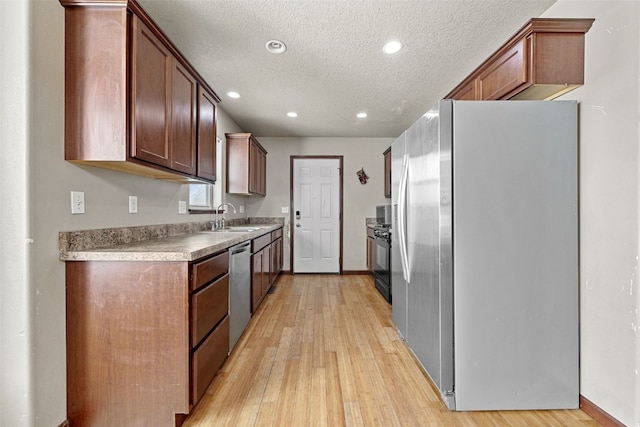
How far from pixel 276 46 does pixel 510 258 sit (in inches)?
87.0

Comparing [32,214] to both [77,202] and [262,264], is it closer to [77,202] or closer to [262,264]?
[77,202]

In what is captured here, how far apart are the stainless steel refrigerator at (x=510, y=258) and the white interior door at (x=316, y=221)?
12.3 feet

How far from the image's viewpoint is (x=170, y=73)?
6.41 feet

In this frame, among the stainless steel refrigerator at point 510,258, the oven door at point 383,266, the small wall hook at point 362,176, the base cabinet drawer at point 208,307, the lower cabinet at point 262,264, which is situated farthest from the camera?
the small wall hook at point 362,176

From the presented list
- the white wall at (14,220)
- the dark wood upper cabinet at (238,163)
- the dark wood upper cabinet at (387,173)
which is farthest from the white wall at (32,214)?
the dark wood upper cabinet at (387,173)

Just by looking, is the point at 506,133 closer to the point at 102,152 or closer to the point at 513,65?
the point at 513,65

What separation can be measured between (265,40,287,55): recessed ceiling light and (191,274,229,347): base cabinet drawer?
1.77 meters

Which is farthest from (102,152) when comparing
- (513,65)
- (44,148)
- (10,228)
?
(513,65)

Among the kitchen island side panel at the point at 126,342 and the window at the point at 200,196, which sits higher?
the window at the point at 200,196

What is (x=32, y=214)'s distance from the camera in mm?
1351

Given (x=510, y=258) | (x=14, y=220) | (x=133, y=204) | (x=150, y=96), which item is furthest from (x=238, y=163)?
(x=510, y=258)

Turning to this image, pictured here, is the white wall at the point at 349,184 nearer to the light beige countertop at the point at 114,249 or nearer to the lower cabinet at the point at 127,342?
the light beige countertop at the point at 114,249

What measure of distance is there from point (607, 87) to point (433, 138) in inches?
35.0

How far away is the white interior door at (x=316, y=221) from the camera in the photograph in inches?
217
